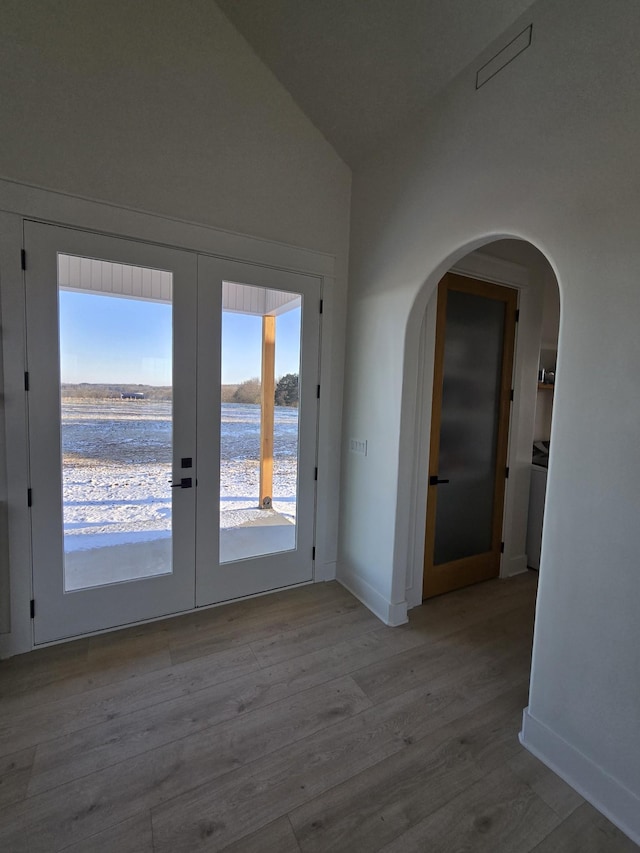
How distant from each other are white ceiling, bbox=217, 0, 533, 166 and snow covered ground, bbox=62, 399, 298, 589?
2.09 metres

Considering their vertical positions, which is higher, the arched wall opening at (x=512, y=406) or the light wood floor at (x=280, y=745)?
the arched wall opening at (x=512, y=406)

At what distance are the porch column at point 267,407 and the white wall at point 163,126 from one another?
1.41ft

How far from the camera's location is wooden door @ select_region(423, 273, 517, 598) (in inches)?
109

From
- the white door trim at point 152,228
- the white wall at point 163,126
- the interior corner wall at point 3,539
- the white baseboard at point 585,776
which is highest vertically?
the white wall at point 163,126

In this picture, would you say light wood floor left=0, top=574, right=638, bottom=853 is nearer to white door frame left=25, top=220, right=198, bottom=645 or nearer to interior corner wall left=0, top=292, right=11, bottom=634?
white door frame left=25, top=220, right=198, bottom=645

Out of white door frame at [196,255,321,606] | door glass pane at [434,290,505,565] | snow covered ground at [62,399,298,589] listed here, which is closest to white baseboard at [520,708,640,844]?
door glass pane at [434,290,505,565]

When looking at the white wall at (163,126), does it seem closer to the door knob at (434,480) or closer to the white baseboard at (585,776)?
the door knob at (434,480)

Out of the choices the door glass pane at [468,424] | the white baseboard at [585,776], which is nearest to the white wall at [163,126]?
the door glass pane at [468,424]

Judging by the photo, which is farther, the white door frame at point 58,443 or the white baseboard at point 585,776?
the white door frame at point 58,443

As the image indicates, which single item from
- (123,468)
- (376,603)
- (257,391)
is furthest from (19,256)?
(376,603)

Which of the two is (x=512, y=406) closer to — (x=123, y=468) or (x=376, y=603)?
(x=376, y=603)

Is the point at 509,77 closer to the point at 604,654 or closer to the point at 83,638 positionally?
the point at 604,654

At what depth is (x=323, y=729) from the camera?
1.75 m

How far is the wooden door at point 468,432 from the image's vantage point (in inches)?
109
